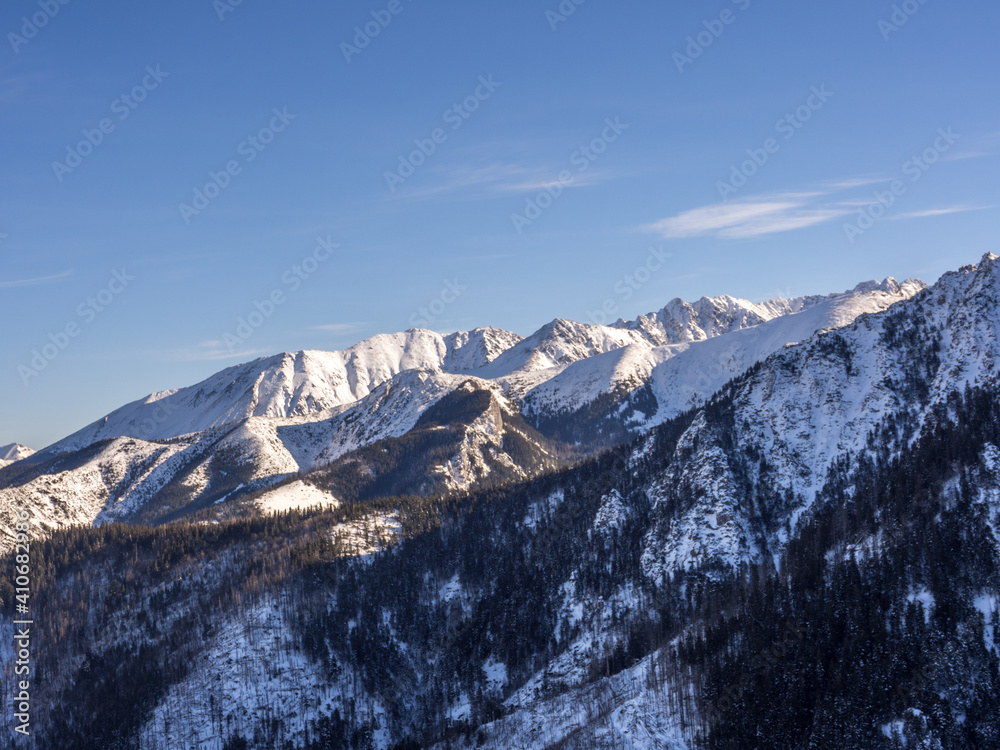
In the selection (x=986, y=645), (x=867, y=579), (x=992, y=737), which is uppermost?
(x=867, y=579)

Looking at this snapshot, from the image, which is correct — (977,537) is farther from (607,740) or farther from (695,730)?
(607,740)

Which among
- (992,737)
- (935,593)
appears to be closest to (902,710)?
(992,737)

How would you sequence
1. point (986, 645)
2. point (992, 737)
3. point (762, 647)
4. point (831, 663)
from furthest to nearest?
point (762, 647) < point (831, 663) < point (986, 645) < point (992, 737)

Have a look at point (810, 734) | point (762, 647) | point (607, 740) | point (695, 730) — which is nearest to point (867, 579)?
point (762, 647)

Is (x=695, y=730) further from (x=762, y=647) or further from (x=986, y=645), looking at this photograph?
(x=986, y=645)

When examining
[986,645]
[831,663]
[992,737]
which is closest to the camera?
[992,737]

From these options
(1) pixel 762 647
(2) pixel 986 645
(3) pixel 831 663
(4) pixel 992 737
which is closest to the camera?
(4) pixel 992 737

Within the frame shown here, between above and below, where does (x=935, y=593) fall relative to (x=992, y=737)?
above

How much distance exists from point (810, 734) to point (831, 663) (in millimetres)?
17185

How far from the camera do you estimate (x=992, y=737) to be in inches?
6240

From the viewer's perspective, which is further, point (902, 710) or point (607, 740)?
point (607, 740)

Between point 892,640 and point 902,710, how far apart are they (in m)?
17.3

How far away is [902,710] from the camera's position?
16750 cm

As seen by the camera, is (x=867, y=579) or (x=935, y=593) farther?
(x=867, y=579)
